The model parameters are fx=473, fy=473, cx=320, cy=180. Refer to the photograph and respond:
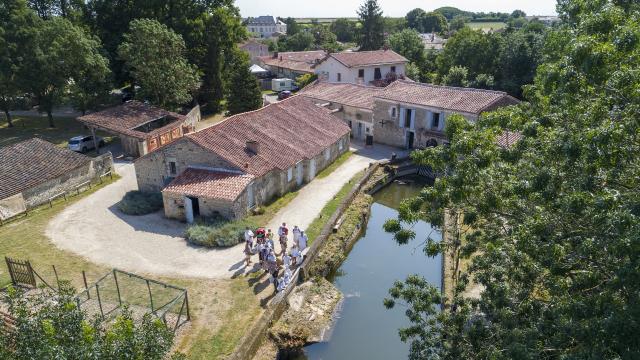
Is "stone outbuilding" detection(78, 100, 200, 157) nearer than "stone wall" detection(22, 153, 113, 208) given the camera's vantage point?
No

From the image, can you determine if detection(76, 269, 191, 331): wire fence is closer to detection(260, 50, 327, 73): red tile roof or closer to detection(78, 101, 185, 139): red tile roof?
detection(78, 101, 185, 139): red tile roof

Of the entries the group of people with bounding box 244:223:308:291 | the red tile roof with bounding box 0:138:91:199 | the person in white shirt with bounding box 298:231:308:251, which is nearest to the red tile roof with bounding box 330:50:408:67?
the red tile roof with bounding box 0:138:91:199

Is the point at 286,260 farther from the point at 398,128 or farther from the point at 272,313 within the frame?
the point at 398,128

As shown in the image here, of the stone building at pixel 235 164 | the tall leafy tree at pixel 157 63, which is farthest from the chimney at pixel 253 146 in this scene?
the tall leafy tree at pixel 157 63

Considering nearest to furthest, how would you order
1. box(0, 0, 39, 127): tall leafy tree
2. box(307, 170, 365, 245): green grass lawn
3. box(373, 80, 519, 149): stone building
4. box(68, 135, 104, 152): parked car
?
box(307, 170, 365, 245): green grass lawn → box(373, 80, 519, 149): stone building → box(68, 135, 104, 152): parked car → box(0, 0, 39, 127): tall leafy tree

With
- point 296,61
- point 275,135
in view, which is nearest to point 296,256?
point 275,135
